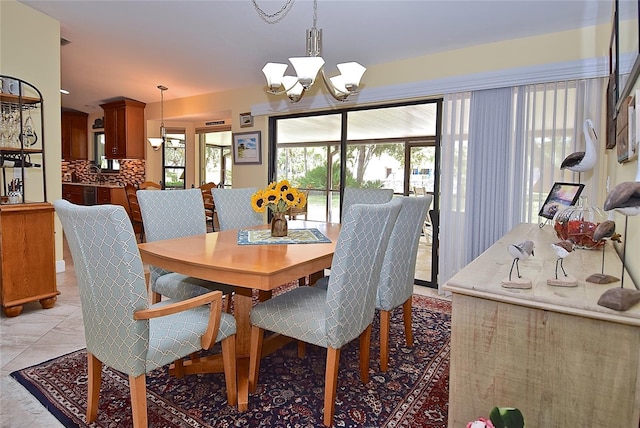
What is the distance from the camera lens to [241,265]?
174cm

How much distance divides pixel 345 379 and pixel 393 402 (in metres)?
0.30

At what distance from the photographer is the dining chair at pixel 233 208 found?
3178mm

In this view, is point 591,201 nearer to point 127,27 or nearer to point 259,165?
point 259,165

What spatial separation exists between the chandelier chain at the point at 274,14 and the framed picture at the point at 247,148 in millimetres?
1886

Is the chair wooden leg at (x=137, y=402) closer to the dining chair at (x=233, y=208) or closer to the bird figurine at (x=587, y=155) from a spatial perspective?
the dining chair at (x=233, y=208)

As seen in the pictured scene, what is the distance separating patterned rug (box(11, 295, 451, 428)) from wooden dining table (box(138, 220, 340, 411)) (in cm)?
12

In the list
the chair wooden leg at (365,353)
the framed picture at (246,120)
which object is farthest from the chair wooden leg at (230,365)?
the framed picture at (246,120)

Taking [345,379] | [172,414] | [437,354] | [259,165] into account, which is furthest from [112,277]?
[259,165]

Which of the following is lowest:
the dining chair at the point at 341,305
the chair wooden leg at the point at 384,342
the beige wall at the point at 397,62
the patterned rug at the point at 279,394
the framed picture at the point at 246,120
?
the patterned rug at the point at 279,394

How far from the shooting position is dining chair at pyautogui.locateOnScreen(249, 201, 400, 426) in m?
1.66

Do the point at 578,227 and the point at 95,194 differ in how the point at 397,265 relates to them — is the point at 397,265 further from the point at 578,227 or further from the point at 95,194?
the point at 95,194

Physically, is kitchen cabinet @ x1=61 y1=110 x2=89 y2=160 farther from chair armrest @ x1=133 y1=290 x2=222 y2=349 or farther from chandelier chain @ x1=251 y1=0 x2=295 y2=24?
chair armrest @ x1=133 y1=290 x2=222 y2=349

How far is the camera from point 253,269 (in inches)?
65.3

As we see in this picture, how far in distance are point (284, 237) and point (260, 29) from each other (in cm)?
223
